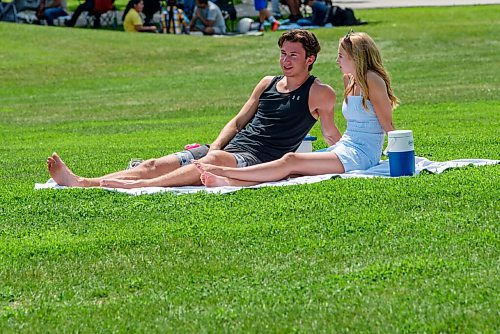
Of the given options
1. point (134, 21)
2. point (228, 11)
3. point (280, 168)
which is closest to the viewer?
point (280, 168)

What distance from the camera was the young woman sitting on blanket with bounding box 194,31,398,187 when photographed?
8.29 meters

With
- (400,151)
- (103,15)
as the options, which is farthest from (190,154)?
(103,15)

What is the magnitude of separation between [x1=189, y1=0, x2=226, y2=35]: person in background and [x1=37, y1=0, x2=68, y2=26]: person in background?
14.8 ft

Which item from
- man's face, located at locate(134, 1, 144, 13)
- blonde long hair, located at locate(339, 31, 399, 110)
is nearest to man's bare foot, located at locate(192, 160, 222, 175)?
blonde long hair, located at locate(339, 31, 399, 110)

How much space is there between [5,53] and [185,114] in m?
10.2

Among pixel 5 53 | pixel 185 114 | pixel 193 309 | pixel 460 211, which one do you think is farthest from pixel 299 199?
pixel 5 53

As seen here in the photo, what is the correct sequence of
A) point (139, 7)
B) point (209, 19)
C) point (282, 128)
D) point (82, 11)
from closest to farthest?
point (282, 128)
point (209, 19)
point (139, 7)
point (82, 11)

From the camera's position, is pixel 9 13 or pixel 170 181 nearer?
pixel 170 181

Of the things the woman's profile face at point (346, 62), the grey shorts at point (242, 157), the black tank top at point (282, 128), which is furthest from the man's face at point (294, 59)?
the grey shorts at point (242, 157)

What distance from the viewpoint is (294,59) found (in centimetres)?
868

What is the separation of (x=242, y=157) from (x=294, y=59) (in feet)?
2.86

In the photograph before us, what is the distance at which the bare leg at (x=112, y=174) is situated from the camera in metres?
8.32

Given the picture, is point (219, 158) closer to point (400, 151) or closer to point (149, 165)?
point (149, 165)

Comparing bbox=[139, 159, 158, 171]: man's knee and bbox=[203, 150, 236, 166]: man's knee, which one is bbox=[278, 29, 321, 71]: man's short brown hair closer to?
bbox=[203, 150, 236, 166]: man's knee
